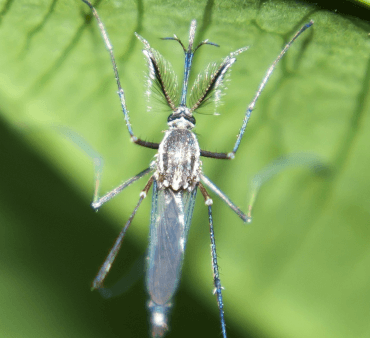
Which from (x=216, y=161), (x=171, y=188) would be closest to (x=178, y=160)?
(x=171, y=188)

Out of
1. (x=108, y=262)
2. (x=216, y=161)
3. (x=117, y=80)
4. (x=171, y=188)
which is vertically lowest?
(x=108, y=262)

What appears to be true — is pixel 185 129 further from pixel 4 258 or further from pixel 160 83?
pixel 4 258

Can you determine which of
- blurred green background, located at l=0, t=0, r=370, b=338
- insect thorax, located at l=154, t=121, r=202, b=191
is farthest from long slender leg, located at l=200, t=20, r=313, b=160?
insect thorax, located at l=154, t=121, r=202, b=191

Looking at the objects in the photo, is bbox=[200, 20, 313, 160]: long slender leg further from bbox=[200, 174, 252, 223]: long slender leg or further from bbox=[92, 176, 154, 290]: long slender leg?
bbox=[92, 176, 154, 290]: long slender leg

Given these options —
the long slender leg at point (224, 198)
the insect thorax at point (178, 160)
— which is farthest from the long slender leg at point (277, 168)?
the insect thorax at point (178, 160)

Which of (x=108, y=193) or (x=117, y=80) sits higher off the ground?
(x=117, y=80)

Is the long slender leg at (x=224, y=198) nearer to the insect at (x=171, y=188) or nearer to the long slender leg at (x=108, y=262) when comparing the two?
the insect at (x=171, y=188)

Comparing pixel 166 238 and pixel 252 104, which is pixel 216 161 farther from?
pixel 166 238
